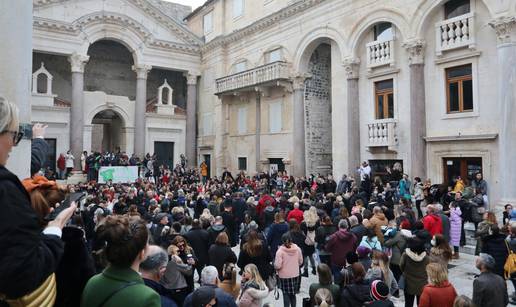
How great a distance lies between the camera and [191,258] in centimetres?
616

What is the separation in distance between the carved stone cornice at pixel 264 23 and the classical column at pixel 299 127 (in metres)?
4.05

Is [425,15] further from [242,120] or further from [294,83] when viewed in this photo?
[242,120]

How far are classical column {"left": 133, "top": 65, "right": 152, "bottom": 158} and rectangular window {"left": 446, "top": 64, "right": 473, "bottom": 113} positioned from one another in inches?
836

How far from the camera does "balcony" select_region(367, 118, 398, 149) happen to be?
59.7 ft

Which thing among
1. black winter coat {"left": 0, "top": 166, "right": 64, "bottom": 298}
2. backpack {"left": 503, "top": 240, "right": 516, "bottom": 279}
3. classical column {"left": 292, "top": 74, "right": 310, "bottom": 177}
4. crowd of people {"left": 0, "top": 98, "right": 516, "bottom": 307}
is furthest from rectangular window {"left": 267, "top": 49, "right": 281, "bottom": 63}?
black winter coat {"left": 0, "top": 166, "right": 64, "bottom": 298}

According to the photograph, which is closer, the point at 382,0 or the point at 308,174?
the point at 382,0

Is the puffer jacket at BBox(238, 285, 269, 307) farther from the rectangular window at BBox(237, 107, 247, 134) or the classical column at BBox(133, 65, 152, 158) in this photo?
the classical column at BBox(133, 65, 152, 158)

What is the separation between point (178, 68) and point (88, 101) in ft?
24.2

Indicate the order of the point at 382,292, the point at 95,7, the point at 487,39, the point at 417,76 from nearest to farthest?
the point at 382,292 → the point at 487,39 → the point at 417,76 → the point at 95,7

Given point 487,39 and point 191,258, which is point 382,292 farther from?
point 487,39

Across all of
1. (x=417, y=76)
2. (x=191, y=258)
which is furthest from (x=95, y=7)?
(x=191, y=258)

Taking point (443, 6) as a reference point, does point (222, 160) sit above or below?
below

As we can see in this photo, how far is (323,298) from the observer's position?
196 inches

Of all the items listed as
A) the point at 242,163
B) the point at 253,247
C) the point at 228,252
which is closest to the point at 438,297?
the point at 253,247
